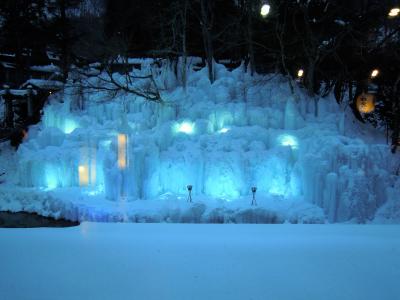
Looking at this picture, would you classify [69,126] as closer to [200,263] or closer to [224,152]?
[224,152]

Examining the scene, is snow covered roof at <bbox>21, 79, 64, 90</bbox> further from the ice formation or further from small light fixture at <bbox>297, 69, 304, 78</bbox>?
small light fixture at <bbox>297, 69, 304, 78</bbox>

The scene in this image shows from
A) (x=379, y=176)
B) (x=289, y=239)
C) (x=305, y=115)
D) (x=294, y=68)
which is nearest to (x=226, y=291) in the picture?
(x=289, y=239)

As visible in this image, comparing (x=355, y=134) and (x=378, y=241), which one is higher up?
(x=355, y=134)

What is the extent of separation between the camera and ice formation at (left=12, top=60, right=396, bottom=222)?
34.8ft

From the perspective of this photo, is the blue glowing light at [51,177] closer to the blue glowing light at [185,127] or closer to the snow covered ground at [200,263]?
the blue glowing light at [185,127]

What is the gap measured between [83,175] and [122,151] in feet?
9.07

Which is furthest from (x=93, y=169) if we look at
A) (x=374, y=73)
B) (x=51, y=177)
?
(x=374, y=73)

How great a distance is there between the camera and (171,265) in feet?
10.3

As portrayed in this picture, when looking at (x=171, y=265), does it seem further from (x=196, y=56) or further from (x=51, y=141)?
(x=196, y=56)

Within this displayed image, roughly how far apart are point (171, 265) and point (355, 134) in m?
14.3

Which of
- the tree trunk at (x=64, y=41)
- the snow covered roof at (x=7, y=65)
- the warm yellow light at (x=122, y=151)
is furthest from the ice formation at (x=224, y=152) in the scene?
the snow covered roof at (x=7, y=65)

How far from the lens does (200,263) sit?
319 cm

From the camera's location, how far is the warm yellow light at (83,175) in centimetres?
1362

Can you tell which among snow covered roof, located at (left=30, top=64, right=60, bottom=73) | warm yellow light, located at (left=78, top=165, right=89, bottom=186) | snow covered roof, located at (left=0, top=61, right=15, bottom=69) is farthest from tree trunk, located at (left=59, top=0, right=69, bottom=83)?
warm yellow light, located at (left=78, top=165, right=89, bottom=186)
